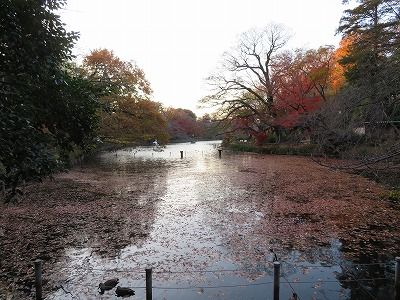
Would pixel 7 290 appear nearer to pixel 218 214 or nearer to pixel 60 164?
pixel 60 164

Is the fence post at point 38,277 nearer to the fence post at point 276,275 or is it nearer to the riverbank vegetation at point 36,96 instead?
the riverbank vegetation at point 36,96

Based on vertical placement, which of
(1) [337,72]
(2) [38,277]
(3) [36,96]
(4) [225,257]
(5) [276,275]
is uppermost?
(1) [337,72]

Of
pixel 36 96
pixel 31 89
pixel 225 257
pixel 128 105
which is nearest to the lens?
pixel 31 89

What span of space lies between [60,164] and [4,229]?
684 cm

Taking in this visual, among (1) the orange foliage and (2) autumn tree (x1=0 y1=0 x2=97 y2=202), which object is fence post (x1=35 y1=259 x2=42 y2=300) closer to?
(2) autumn tree (x1=0 y1=0 x2=97 y2=202)

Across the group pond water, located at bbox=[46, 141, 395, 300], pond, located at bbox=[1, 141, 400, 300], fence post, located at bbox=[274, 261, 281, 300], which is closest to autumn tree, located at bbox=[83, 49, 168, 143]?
pond, located at bbox=[1, 141, 400, 300]

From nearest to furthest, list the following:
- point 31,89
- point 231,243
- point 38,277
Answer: point 31,89
point 38,277
point 231,243

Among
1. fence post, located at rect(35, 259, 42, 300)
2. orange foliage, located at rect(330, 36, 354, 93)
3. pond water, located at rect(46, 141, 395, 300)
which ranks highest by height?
orange foliage, located at rect(330, 36, 354, 93)

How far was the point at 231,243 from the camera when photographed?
347 inches

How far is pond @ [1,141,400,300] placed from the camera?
21.4ft

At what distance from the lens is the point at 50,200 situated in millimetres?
14438

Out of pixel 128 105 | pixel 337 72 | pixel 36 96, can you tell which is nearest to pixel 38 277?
pixel 36 96

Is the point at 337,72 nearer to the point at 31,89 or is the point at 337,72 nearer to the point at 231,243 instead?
the point at 231,243

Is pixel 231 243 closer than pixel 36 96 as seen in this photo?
No
